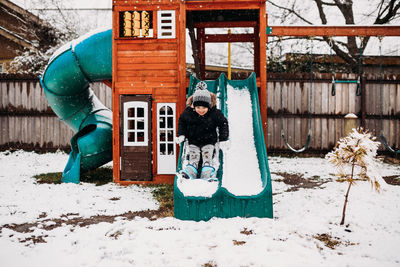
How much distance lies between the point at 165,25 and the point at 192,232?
484cm

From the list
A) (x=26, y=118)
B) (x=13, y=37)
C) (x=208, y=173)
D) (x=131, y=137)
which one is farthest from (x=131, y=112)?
(x=13, y=37)

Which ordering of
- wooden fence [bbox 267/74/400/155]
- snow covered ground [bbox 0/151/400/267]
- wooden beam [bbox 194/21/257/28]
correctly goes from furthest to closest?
wooden fence [bbox 267/74/400/155], wooden beam [bbox 194/21/257/28], snow covered ground [bbox 0/151/400/267]

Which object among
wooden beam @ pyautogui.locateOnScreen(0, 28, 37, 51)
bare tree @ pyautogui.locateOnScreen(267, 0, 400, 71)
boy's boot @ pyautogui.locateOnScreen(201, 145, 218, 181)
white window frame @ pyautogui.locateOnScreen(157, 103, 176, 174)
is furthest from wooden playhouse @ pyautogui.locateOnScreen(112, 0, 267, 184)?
wooden beam @ pyautogui.locateOnScreen(0, 28, 37, 51)

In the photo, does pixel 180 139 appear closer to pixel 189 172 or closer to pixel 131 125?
pixel 189 172

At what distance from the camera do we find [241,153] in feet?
17.2

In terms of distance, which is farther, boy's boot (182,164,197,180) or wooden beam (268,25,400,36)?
wooden beam (268,25,400,36)

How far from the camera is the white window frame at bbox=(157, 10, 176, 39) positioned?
6.84m

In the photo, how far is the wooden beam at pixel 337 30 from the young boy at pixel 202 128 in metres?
2.84

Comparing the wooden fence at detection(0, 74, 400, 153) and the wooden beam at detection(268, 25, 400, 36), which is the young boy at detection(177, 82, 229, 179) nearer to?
the wooden beam at detection(268, 25, 400, 36)

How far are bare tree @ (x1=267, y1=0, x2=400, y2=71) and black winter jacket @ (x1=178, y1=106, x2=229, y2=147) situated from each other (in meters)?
8.33

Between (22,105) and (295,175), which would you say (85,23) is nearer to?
(22,105)

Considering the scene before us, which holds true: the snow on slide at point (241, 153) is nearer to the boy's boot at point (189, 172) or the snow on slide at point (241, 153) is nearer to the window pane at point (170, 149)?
the boy's boot at point (189, 172)

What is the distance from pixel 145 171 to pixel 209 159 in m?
2.34

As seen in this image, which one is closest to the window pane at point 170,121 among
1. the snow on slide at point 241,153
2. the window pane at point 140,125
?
the window pane at point 140,125
